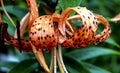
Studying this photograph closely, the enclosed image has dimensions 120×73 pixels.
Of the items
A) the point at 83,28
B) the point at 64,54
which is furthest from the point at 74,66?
the point at 83,28

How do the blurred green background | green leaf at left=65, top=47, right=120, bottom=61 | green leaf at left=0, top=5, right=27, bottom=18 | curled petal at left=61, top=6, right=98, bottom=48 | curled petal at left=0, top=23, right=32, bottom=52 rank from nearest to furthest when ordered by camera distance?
curled petal at left=61, top=6, right=98, bottom=48, curled petal at left=0, top=23, right=32, bottom=52, the blurred green background, green leaf at left=0, top=5, right=27, bottom=18, green leaf at left=65, top=47, right=120, bottom=61

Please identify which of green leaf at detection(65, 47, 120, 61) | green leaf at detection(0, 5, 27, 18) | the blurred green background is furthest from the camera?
green leaf at detection(65, 47, 120, 61)

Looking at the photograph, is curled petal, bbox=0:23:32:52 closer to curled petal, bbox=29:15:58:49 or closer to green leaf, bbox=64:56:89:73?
curled petal, bbox=29:15:58:49

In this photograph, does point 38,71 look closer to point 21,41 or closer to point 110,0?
point 21,41

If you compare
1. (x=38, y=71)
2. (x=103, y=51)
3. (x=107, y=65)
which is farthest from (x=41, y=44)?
(x=107, y=65)

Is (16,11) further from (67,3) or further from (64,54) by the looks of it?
(67,3)

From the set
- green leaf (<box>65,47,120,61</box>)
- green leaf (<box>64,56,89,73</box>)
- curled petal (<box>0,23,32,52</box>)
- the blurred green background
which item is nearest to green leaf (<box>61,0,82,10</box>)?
the blurred green background
